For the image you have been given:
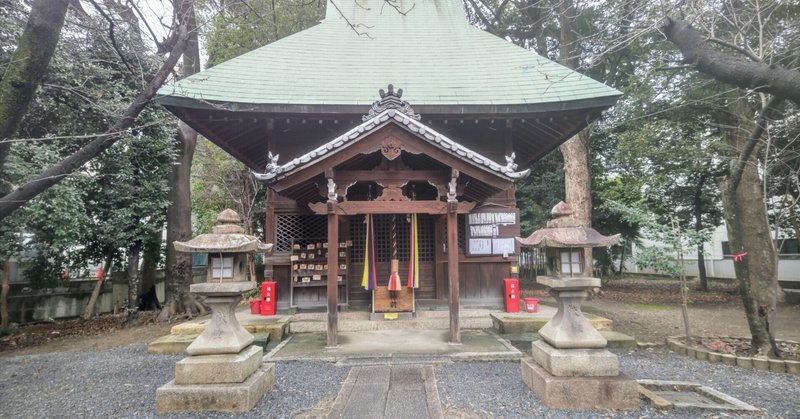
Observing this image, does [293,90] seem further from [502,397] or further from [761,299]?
[761,299]

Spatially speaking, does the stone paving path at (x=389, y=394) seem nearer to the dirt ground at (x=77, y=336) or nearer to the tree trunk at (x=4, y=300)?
the dirt ground at (x=77, y=336)

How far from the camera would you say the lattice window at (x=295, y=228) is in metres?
7.79

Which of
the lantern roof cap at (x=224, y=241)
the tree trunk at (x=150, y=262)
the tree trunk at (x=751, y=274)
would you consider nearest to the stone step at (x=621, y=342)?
the tree trunk at (x=751, y=274)

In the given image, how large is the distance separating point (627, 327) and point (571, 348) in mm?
5816

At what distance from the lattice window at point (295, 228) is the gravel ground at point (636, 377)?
4.11m

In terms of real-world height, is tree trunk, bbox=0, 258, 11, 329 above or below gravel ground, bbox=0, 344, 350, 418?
above

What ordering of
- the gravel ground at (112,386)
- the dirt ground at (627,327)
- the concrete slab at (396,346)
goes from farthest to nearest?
the dirt ground at (627,327) < the concrete slab at (396,346) < the gravel ground at (112,386)

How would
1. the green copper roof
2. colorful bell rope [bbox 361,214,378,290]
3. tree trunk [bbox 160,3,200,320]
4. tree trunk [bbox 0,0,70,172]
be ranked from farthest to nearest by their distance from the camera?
Result: tree trunk [bbox 160,3,200,320] → the green copper roof → colorful bell rope [bbox 361,214,378,290] → tree trunk [bbox 0,0,70,172]

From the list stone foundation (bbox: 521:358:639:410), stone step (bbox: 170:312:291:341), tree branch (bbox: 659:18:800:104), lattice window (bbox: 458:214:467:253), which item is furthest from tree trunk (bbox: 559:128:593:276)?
stone step (bbox: 170:312:291:341)

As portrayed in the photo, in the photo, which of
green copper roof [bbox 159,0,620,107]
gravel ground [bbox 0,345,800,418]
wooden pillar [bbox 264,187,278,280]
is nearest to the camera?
gravel ground [bbox 0,345,800,418]

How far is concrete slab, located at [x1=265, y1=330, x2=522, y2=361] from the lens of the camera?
564 centimetres

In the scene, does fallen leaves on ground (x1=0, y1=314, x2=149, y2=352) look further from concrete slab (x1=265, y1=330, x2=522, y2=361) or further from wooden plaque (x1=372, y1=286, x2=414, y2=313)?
wooden plaque (x1=372, y1=286, x2=414, y2=313)

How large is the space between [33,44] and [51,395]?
435 cm

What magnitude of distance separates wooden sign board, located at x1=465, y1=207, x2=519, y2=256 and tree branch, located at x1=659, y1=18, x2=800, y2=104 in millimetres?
4043
